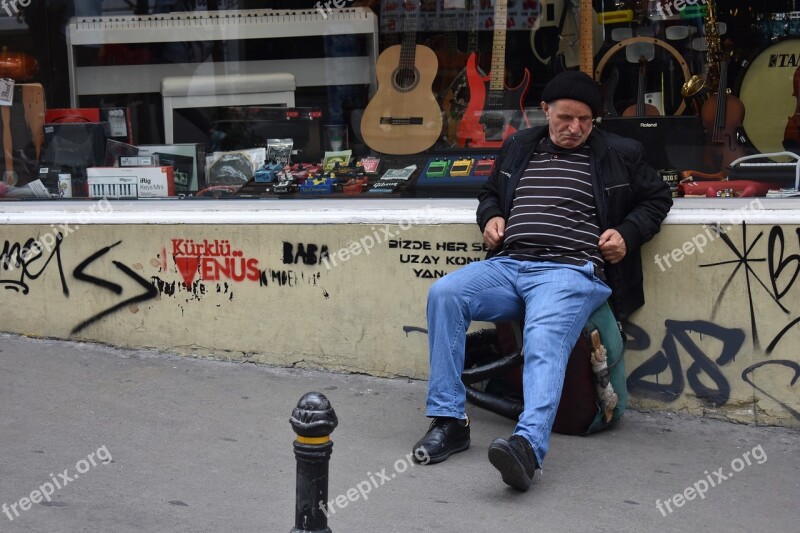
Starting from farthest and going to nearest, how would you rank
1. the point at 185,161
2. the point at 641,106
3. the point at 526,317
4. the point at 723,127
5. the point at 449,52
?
the point at 185,161, the point at 449,52, the point at 641,106, the point at 723,127, the point at 526,317

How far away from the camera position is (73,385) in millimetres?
5426

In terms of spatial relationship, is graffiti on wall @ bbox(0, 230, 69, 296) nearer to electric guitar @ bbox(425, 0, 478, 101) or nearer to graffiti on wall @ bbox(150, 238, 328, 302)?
graffiti on wall @ bbox(150, 238, 328, 302)

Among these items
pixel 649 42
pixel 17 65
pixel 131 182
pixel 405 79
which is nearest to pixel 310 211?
pixel 405 79

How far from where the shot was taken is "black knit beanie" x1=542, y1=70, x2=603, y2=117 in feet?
15.0

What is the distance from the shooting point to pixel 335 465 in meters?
4.36

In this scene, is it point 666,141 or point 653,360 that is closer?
point 653,360

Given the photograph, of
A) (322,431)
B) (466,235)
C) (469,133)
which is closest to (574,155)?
(466,235)

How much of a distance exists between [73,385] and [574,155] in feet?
9.02

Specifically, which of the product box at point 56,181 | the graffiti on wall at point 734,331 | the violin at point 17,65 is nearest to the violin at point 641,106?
the graffiti on wall at point 734,331

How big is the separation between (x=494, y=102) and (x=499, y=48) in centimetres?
29

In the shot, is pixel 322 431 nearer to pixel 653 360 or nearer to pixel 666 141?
pixel 653 360

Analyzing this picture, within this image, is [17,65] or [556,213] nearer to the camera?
[556,213]

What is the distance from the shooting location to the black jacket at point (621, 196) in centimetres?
461

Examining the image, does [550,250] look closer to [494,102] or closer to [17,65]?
[494,102]
